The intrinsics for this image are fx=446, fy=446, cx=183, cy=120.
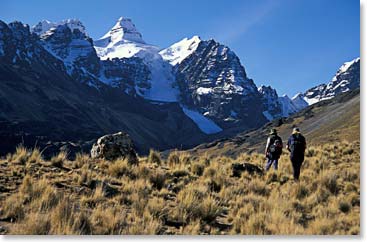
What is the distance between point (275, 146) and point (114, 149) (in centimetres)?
443

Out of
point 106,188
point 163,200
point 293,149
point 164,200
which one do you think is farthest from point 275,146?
point 106,188

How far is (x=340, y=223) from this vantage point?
6848 millimetres

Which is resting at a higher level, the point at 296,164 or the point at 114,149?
the point at 114,149

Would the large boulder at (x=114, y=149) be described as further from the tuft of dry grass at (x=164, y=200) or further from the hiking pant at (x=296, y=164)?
the hiking pant at (x=296, y=164)

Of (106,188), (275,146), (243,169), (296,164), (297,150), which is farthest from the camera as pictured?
(275,146)

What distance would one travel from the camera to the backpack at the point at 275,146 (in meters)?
12.4

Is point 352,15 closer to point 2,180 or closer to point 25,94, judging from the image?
point 2,180

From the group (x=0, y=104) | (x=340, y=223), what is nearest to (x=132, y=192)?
(x=340, y=223)

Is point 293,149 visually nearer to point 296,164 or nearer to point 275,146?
point 296,164

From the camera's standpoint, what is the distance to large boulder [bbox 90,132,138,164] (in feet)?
38.7

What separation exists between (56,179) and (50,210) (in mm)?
2343

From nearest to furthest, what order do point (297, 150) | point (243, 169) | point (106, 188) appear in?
point (106, 188) < point (297, 150) < point (243, 169)

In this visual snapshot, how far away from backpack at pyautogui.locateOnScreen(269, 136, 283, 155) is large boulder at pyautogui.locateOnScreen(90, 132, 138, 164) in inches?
149

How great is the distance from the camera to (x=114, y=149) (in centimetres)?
1196
